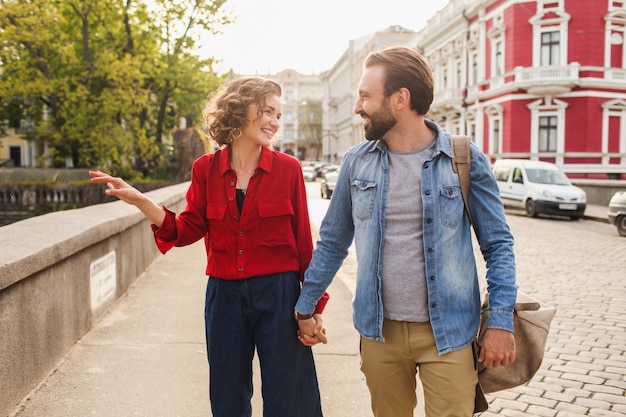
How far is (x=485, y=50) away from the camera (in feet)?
122

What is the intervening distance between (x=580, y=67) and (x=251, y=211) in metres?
32.6

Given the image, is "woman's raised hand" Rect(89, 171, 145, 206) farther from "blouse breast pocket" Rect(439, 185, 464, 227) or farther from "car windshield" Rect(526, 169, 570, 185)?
"car windshield" Rect(526, 169, 570, 185)

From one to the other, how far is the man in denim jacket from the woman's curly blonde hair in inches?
20.9

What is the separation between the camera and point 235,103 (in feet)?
9.27

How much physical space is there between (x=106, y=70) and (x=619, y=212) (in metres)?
19.0

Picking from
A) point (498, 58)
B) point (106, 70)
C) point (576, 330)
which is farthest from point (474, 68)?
point (576, 330)

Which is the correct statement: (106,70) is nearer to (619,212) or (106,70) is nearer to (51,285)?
(619,212)

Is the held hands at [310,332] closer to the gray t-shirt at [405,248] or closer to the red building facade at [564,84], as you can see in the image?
the gray t-shirt at [405,248]

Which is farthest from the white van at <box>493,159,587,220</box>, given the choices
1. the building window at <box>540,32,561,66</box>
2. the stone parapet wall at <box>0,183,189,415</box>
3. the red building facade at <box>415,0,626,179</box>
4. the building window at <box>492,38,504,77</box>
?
the stone parapet wall at <box>0,183,189,415</box>

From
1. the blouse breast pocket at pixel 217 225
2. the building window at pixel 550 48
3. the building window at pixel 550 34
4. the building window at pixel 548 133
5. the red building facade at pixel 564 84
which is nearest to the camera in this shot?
the blouse breast pocket at pixel 217 225

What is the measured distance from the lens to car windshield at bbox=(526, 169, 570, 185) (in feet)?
69.7

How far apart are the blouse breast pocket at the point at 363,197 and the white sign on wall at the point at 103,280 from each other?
11.3 feet

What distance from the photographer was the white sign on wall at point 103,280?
17.8 feet

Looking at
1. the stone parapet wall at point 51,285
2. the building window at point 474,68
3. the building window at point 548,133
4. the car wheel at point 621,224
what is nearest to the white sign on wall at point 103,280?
the stone parapet wall at point 51,285
